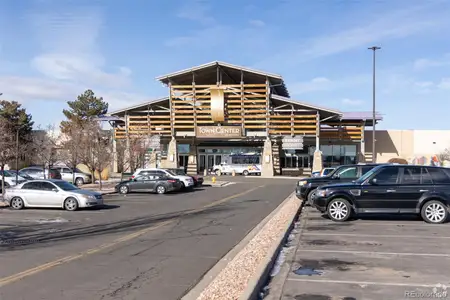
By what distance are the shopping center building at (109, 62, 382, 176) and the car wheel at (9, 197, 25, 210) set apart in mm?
33293

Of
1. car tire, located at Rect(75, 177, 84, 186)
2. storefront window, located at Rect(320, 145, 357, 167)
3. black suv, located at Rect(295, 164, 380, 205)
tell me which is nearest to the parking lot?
black suv, located at Rect(295, 164, 380, 205)

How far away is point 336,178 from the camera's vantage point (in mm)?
19141

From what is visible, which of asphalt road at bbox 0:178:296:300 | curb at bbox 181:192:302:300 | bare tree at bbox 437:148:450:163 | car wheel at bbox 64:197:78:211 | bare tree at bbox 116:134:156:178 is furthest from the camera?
bare tree at bbox 437:148:450:163

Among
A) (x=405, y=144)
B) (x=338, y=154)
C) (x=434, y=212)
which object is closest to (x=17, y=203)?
(x=434, y=212)

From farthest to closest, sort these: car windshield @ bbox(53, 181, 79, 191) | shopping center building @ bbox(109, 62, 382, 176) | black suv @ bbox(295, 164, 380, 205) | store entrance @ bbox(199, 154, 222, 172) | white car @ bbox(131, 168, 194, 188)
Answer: store entrance @ bbox(199, 154, 222, 172), shopping center building @ bbox(109, 62, 382, 176), white car @ bbox(131, 168, 194, 188), car windshield @ bbox(53, 181, 79, 191), black suv @ bbox(295, 164, 380, 205)

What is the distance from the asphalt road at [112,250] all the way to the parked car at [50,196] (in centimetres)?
51

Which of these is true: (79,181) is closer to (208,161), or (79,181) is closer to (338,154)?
(208,161)

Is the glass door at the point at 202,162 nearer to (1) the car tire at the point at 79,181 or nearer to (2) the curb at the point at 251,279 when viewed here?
(1) the car tire at the point at 79,181

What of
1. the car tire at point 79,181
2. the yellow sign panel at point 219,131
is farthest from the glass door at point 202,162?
the car tire at point 79,181

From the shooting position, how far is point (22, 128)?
204ft

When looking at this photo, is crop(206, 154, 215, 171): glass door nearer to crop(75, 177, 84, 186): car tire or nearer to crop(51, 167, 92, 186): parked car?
crop(51, 167, 92, 186): parked car

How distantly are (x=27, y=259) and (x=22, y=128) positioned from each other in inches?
2262

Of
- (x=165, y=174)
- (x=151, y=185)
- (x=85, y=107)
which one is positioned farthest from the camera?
(x=85, y=107)

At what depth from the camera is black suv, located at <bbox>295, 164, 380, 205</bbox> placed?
18859 millimetres
